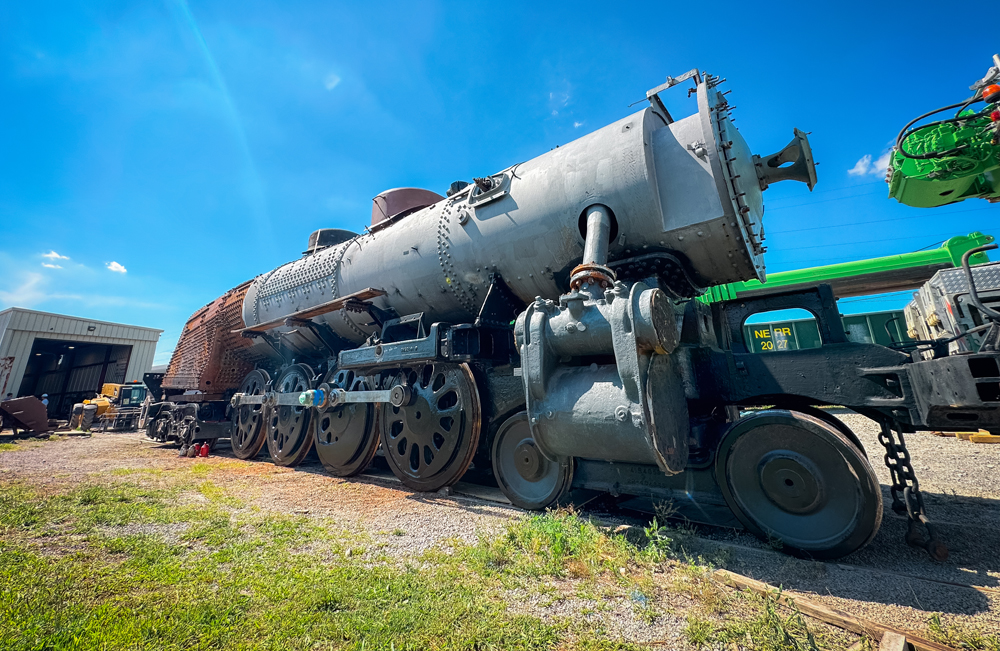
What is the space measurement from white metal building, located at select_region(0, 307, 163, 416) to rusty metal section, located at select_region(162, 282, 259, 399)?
69.8 ft

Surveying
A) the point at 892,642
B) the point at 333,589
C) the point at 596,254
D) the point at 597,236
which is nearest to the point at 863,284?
the point at 597,236

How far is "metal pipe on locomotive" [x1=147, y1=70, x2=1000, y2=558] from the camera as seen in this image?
2998mm

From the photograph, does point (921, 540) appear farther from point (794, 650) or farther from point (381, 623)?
point (381, 623)

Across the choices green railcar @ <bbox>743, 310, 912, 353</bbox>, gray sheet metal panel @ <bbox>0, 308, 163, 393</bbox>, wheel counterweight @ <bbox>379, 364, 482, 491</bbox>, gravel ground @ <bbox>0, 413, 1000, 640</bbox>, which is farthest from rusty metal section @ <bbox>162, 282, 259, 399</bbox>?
gray sheet metal panel @ <bbox>0, 308, 163, 393</bbox>

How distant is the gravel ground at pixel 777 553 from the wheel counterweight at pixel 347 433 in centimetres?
30

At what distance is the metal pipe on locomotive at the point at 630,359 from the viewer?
3.00 meters

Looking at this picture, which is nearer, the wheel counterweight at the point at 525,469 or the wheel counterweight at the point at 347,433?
the wheel counterweight at the point at 525,469

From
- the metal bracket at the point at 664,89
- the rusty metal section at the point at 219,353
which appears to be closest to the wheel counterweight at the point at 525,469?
the metal bracket at the point at 664,89

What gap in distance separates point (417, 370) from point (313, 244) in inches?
192

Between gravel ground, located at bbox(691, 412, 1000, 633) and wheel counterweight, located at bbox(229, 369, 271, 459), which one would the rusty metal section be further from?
gravel ground, located at bbox(691, 412, 1000, 633)

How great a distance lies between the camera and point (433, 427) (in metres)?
5.46

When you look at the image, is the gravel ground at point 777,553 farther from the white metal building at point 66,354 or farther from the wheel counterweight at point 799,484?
the white metal building at point 66,354

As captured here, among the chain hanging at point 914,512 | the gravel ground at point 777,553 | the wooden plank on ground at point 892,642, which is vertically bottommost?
the gravel ground at point 777,553

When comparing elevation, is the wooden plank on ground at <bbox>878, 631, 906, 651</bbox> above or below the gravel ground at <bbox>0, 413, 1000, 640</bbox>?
above
